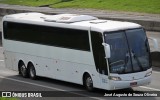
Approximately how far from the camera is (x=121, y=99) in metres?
20.2

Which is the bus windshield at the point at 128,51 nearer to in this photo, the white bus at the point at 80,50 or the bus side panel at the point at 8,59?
the white bus at the point at 80,50

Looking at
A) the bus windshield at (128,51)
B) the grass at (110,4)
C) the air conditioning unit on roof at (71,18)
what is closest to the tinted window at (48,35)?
the air conditioning unit on roof at (71,18)

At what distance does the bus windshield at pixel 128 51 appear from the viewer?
21.1 meters

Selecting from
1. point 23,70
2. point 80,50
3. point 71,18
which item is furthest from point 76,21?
point 23,70

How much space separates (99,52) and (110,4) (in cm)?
3461

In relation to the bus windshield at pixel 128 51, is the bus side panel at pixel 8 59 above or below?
below

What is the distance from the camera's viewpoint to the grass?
51188 mm

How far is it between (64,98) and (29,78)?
6.28 m

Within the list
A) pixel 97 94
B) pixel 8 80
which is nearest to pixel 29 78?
pixel 8 80

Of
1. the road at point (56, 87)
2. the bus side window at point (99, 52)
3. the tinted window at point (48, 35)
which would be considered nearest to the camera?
the bus side window at point (99, 52)

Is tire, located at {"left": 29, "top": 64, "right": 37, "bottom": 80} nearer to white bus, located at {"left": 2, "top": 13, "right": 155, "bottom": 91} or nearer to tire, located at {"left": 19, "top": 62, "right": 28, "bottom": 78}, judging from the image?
white bus, located at {"left": 2, "top": 13, "right": 155, "bottom": 91}

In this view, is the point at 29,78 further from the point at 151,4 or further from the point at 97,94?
the point at 151,4

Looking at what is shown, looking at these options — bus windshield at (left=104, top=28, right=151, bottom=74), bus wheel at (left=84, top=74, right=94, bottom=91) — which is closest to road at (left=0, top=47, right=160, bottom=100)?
bus wheel at (left=84, top=74, right=94, bottom=91)

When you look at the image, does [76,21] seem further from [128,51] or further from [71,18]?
[128,51]
